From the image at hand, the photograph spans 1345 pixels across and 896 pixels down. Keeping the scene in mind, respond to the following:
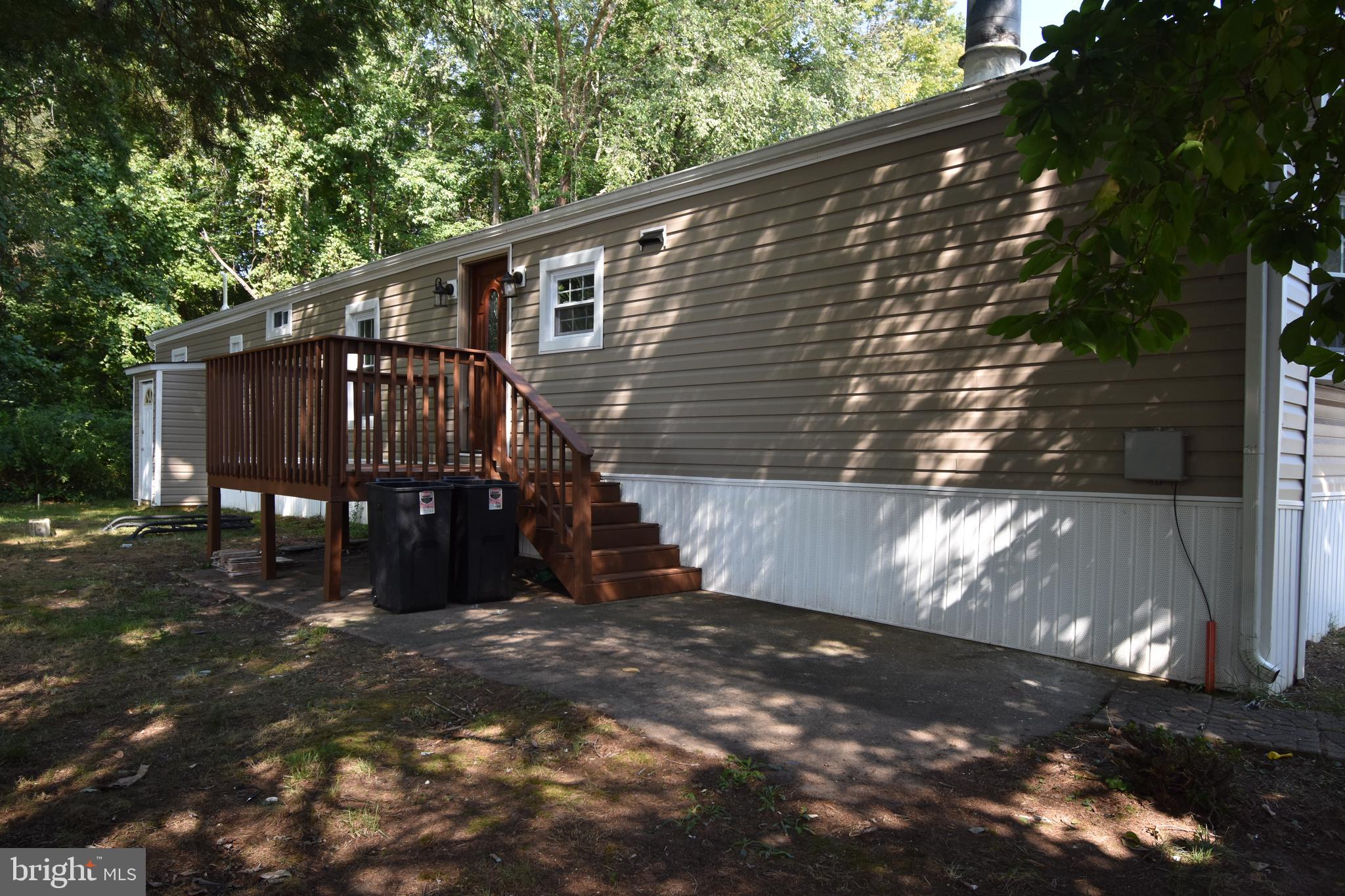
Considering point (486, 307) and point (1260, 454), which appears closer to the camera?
point (1260, 454)

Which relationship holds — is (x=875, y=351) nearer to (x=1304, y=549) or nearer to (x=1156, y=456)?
(x=1156, y=456)

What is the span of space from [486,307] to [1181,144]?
771cm

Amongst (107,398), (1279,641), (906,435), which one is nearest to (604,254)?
(906,435)

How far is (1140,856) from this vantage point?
2.53 m

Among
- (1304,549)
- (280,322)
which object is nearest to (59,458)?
(280,322)

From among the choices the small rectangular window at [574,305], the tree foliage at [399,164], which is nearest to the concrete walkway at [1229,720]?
the small rectangular window at [574,305]

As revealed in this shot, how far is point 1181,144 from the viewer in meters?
2.50

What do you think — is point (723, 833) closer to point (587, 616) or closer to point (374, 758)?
point (374, 758)

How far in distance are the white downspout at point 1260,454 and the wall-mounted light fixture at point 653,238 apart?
4372 mm

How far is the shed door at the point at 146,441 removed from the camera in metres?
13.6

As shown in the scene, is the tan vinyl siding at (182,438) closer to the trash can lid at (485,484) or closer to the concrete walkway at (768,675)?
the concrete walkway at (768,675)

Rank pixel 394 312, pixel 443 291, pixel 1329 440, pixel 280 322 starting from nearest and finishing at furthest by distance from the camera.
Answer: pixel 1329 440 < pixel 443 291 < pixel 394 312 < pixel 280 322

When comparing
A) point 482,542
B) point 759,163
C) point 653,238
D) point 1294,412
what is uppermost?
point 759,163

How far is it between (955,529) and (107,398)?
817 inches
